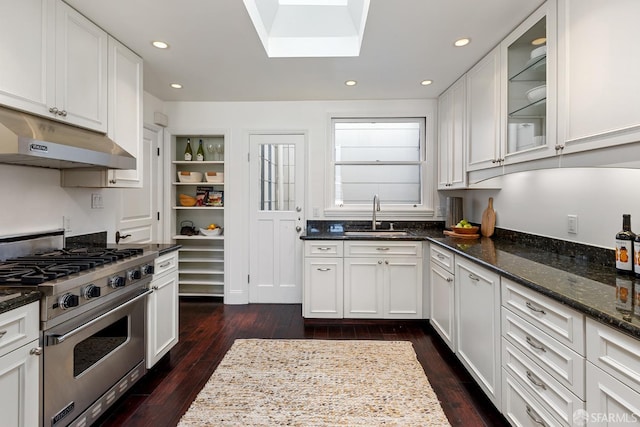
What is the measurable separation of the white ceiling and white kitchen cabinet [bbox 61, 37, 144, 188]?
136 millimetres

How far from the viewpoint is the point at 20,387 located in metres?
1.26

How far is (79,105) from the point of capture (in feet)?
6.56

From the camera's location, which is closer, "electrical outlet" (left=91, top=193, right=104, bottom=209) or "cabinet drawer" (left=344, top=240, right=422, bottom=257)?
"electrical outlet" (left=91, top=193, right=104, bottom=209)

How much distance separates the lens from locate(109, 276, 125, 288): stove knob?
5.62ft

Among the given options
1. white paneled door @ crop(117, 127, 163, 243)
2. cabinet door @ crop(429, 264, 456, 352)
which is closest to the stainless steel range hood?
white paneled door @ crop(117, 127, 163, 243)

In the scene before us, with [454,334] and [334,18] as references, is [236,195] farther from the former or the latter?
[454,334]

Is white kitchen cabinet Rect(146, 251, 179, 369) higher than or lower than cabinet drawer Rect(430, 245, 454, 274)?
lower

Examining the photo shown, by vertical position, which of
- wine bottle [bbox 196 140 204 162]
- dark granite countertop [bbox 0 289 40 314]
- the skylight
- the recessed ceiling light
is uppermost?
the skylight

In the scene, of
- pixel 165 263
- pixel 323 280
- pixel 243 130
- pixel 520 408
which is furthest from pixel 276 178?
pixel 520 408

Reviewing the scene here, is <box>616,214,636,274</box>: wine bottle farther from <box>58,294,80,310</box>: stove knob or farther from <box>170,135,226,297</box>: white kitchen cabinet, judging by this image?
<box>170,135,226,297</box>: white kitchen cabinet

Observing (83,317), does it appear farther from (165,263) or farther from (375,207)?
(375,207)

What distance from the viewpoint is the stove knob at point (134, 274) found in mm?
1869

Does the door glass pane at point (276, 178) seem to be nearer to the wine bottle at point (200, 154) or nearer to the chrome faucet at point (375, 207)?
the wine bottle at point (200, 154)

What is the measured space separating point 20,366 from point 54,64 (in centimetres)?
163
